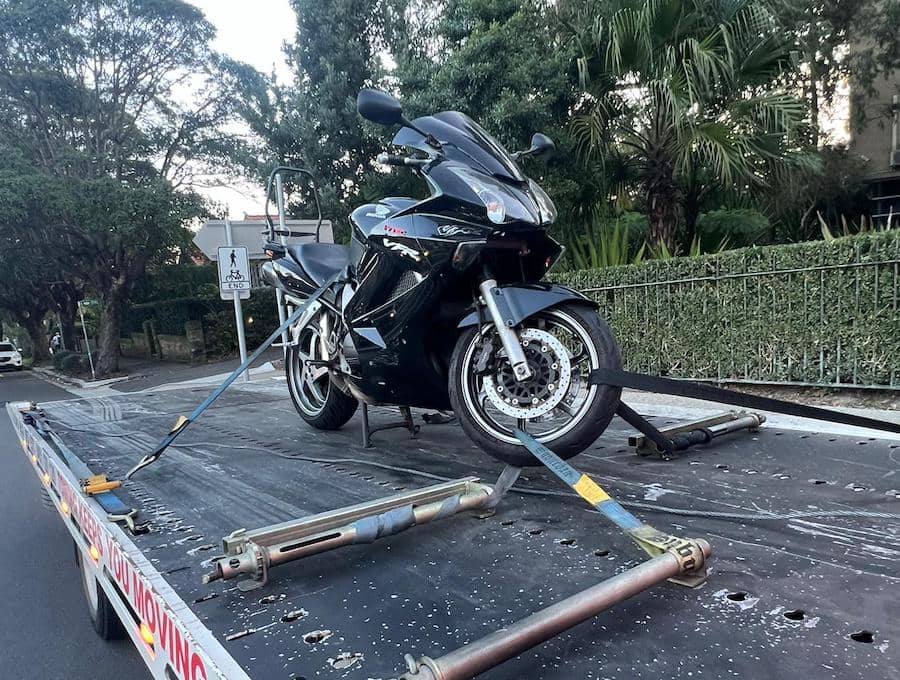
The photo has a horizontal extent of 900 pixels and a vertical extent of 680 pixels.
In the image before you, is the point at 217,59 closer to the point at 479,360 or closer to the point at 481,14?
the point at 481,14

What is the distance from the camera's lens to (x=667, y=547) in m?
1.38

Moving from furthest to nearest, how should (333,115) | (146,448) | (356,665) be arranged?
(333,115) → (146,448) → (356,665)

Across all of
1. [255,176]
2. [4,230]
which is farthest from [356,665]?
[4,230]

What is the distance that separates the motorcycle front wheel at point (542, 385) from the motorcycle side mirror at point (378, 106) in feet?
2.90

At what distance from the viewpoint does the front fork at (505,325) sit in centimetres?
218

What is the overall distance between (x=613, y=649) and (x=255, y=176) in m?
14.3

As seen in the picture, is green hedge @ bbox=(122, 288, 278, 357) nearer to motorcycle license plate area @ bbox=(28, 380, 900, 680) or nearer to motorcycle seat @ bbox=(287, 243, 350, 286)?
motorcycle seat @ bbox=(287, 243, 350, 286)

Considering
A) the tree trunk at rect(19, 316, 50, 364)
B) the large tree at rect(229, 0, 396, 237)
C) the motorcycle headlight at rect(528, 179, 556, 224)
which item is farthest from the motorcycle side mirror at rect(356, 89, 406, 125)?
the tree trunk at rect(19, 316, 50, 364)


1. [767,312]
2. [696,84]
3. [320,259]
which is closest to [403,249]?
[320,259]

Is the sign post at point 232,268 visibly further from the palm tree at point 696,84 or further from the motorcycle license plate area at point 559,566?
the motorcycle license plate area at point 559,566

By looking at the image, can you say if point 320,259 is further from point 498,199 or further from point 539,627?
point 539,627

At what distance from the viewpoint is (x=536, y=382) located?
227 cm

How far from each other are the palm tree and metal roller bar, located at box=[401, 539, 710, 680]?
6716mm

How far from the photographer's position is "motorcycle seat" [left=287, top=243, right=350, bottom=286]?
3646 mm
